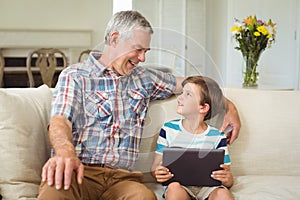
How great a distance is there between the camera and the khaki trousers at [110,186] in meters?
1.60

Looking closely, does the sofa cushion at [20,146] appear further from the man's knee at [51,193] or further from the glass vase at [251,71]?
the glass vase at [251,71]

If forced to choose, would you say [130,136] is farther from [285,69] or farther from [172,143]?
[285,69]

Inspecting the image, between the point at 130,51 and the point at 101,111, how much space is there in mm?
240

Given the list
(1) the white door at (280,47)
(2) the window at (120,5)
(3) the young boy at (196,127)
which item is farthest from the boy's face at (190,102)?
(2) the window at (120,5)

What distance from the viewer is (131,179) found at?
1752 millimetres

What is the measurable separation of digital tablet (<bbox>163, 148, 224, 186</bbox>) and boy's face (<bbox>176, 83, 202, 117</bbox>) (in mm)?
177

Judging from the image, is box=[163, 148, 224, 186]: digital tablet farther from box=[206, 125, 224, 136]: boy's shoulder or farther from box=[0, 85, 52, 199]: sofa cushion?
box=[0, 85, 52, 199]: sofa cushion

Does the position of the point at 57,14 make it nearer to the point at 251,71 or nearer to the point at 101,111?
the point at 251,71

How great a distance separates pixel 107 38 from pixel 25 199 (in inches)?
25.5

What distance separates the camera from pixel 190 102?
1823 millimetres

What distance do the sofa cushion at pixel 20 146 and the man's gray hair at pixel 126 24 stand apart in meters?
0.40

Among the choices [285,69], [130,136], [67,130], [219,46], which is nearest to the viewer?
[67,130]

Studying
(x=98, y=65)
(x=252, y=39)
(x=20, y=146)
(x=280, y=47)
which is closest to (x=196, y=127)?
(x=98, y=65)

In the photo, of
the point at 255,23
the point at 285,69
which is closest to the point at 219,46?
the point at 285,69
